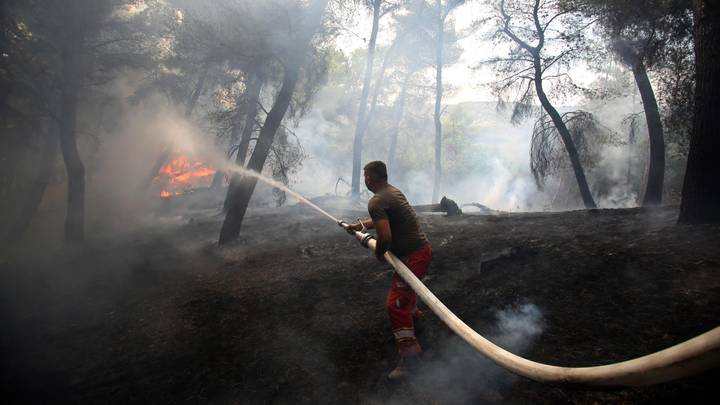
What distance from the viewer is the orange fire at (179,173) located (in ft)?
83.5

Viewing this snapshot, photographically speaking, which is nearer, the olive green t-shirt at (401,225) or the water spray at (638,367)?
the water spray at (638,367)

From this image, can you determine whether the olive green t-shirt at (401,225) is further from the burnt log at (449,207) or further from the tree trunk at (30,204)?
the tree trunk at (30,204)

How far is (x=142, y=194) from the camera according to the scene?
21.7 meters

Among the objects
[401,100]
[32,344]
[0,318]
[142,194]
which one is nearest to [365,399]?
[32,344]

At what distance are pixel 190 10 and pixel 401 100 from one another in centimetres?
1989

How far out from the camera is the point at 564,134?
12.0 metres

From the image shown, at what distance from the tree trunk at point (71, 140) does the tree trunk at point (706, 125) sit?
16.2 m

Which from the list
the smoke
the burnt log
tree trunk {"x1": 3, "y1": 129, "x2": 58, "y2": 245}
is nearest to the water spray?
the smoke

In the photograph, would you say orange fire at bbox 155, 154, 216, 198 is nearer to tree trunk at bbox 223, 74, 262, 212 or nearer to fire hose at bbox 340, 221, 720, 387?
tree trunk at bbox 223, 74, 262, 212

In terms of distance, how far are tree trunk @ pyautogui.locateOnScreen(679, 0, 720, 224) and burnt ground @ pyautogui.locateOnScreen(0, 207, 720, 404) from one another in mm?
481

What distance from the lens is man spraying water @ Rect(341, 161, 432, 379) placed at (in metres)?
3.65

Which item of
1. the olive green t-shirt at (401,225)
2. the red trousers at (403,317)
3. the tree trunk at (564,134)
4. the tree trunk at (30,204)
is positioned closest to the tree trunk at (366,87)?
the tree trunk at (564,134)

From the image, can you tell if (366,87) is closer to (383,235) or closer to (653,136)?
(653,136)

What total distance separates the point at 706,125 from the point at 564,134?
22.1 feet
